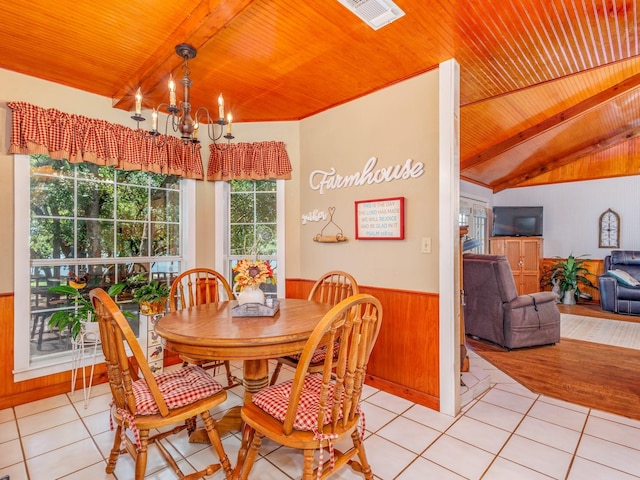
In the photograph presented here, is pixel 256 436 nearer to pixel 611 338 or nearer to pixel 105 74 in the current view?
pixel 105 74

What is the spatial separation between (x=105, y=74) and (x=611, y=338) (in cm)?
604

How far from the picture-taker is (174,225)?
3.49m

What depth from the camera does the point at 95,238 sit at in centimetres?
297

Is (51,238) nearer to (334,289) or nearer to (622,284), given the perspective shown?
(334,289)

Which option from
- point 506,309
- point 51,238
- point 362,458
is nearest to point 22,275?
point 51,238

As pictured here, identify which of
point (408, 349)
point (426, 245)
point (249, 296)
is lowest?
point (408, 349)

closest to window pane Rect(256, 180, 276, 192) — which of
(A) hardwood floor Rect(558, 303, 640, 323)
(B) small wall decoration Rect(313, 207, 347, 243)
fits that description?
(B) small wall decoration Rect(313, 207, 347, 243)

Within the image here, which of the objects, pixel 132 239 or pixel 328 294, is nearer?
pixel 328 294

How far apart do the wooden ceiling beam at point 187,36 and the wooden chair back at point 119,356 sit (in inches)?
60.3

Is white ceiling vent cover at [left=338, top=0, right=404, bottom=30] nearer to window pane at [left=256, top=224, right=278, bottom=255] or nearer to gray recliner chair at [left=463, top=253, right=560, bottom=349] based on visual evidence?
window pane at [left=256, top=224, right=278, bottom=255]

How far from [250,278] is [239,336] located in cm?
52

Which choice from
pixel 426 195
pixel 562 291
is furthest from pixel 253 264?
pixel 562 291

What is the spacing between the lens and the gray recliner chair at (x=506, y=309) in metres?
3.80

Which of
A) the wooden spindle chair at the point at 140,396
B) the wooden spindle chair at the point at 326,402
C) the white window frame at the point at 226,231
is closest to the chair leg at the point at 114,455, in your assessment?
the wooden spindle chair at the point at 140,396
